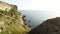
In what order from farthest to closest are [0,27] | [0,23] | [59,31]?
[0,23], [0,27], [59,31]

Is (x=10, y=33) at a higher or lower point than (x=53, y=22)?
lower

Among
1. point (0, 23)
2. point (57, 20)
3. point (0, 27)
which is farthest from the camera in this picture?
point (0, 23)

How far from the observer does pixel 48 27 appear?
45.2m


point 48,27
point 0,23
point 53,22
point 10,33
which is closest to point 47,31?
point 48,27

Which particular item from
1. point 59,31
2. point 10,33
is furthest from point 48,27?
point 10,33

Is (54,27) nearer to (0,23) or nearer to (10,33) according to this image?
(10,33)

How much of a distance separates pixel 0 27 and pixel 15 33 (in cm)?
684

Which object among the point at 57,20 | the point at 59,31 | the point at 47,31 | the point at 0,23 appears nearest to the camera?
the point at 59,31

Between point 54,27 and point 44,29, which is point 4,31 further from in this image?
point 54,27

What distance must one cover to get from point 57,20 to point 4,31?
15532 millimetres

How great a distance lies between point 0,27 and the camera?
50.8m

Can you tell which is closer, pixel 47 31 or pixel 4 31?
pixel 47 31

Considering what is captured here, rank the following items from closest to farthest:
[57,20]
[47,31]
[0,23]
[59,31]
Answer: [59,31] → [47,31] → [57,20] → [0,23]

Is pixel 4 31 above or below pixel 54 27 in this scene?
below
